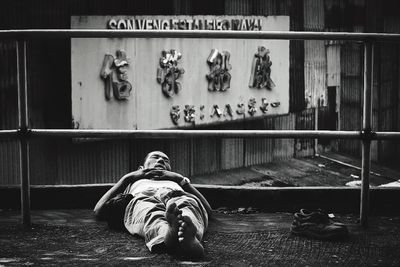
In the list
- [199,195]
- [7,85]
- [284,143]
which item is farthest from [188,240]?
[284,143]

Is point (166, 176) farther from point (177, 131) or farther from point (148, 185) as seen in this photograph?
point (177, 131)

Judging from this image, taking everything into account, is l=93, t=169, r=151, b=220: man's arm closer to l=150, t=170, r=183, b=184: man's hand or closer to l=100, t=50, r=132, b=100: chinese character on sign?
l=150, t=170, r=183, b=184: man's hand

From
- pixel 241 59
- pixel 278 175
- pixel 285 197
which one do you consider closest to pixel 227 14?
pixel 241 59

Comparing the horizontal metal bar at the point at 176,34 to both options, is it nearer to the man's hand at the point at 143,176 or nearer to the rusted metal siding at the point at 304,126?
the man's hand at the point at 143,176

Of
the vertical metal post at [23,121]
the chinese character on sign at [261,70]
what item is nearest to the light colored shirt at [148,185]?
the vertical metal post at [23,121]

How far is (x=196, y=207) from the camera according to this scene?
3447mm

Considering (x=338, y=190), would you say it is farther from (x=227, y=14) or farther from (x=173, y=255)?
(x=227, y=14)

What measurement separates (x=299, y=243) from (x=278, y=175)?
1175cm

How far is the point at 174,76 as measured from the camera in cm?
1144

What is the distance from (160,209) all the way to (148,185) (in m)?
0.40

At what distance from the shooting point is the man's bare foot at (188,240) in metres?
2.86

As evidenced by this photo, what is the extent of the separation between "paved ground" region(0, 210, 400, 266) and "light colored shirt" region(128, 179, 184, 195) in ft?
0.92

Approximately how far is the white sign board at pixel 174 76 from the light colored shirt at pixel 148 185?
5982 mm

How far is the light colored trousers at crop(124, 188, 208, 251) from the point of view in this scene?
10.2 feet
